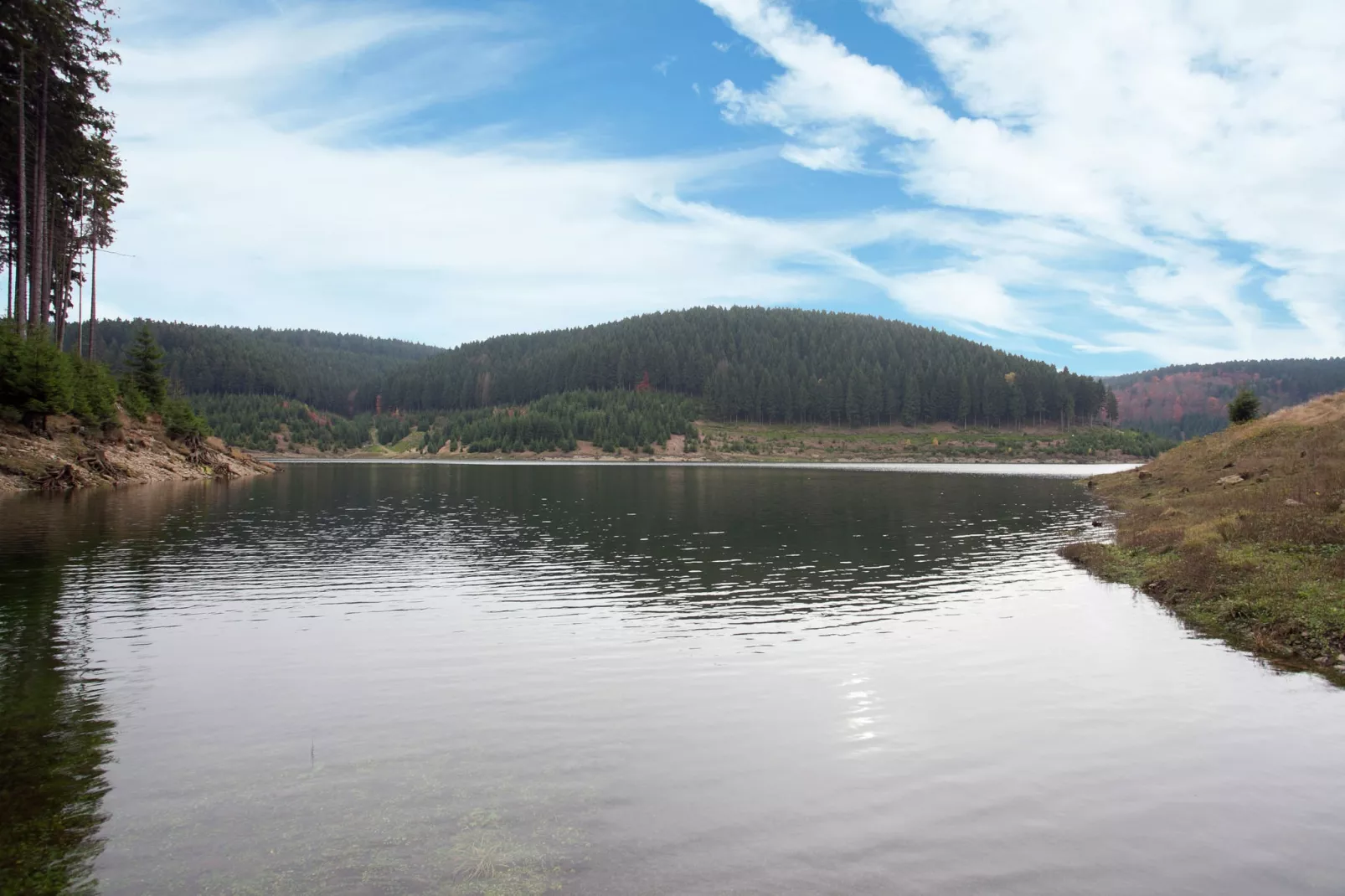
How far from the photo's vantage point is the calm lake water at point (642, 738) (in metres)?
10.2

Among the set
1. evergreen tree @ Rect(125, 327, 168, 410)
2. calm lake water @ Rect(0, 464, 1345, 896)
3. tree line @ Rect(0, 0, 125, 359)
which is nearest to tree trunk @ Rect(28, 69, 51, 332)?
tree line @ Rect(0, 0, 125, 359)

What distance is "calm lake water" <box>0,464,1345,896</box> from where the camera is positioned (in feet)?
33.4

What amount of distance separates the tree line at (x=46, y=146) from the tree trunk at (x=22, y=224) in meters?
0.10

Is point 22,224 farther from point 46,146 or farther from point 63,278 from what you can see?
point 63,278

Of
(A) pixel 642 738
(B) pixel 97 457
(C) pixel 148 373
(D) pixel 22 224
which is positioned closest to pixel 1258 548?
(A) pixel 642 738

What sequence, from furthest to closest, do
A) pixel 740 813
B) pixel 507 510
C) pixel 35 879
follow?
pixel 507 510, pixel 740 813, pixel 35 879

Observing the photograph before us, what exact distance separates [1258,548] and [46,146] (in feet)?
294

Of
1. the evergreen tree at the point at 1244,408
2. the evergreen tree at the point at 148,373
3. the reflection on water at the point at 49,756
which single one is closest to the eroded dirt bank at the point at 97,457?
the evergreen tree at the point at 148,373

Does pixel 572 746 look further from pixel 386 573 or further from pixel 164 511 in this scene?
pixel 164 511

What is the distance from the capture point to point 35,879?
9547 mm

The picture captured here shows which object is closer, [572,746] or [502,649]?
[572,746]

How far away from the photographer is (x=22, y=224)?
6356 centimetres

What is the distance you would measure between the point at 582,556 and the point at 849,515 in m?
26.8

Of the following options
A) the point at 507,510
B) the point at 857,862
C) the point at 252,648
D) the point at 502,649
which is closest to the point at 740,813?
the point at 857,862
